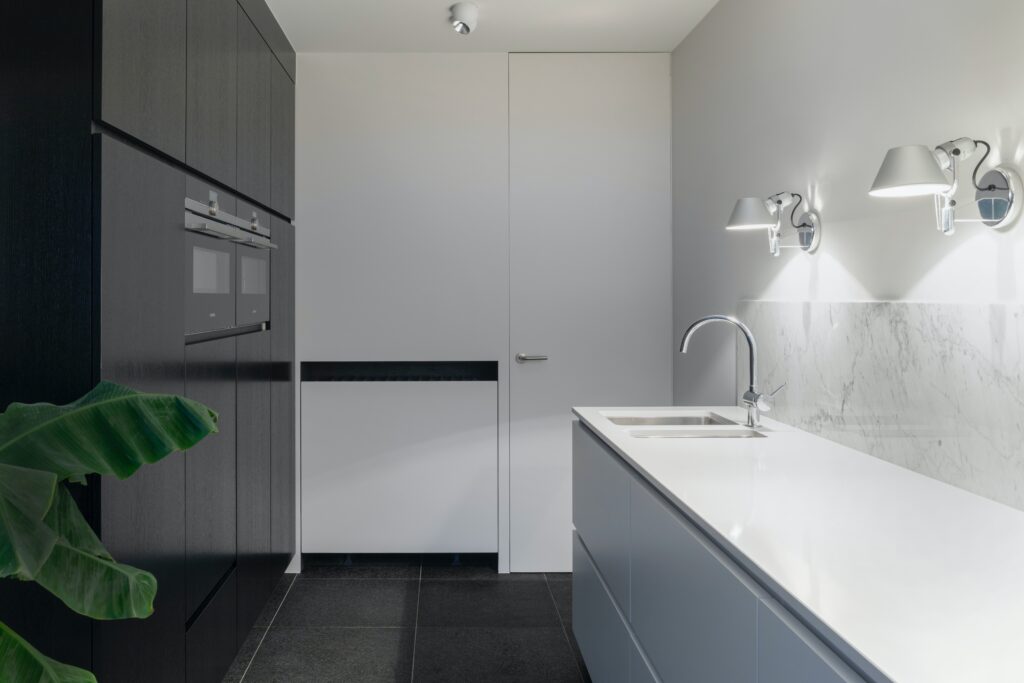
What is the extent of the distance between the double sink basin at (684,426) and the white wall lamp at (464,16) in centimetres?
170

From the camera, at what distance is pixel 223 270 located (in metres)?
2.51

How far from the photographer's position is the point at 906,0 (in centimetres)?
183

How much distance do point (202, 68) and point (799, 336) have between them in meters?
1.97

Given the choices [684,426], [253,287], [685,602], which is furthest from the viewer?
[253,287]

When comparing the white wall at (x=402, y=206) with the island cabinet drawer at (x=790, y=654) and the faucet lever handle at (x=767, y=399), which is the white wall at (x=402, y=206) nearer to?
the faucet lever handle at (x=767, y=399)

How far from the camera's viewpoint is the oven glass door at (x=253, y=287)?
9.05 feet

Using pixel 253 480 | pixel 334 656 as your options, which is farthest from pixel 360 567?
pixel 253 480

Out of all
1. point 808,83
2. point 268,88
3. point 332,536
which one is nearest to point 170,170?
point 268,88

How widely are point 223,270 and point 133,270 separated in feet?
2.29

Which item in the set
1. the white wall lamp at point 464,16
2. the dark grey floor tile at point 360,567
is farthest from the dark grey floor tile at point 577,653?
the white wall lamp at point 464,16

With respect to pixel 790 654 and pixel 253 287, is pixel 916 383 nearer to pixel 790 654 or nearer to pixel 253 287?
pixel 790 654

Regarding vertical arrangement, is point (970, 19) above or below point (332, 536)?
above

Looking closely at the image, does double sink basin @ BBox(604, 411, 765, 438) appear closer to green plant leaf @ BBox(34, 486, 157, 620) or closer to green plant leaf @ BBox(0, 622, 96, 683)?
green plant leaf @ BBox(34, 486, 157, 620)

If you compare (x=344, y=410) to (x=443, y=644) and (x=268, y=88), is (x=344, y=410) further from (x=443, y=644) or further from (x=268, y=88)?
(x=268, y=88)
